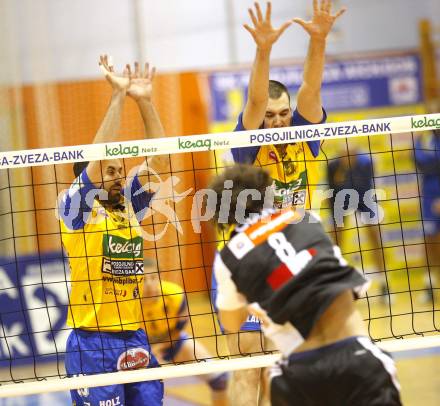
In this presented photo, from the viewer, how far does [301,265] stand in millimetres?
3232

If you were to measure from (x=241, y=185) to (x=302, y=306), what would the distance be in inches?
22.3

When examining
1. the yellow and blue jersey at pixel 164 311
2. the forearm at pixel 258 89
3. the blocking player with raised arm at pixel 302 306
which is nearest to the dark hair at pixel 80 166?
the forearm at pixel 258 89

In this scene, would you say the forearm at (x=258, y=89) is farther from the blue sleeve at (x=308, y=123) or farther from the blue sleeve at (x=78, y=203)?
the blue sleeve at (x=78, y=203)

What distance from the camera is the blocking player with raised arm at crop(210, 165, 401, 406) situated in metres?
3.18

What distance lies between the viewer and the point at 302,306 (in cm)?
320

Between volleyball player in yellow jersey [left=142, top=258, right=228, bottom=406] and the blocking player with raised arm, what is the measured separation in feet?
8.29

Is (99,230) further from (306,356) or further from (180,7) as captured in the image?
(180,7)

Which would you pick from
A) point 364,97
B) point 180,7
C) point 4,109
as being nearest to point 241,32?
point 180,7

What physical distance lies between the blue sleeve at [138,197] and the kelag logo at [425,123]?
1.61 metres

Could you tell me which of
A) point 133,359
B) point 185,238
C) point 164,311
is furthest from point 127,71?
point 185,238

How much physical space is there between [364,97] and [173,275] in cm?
602

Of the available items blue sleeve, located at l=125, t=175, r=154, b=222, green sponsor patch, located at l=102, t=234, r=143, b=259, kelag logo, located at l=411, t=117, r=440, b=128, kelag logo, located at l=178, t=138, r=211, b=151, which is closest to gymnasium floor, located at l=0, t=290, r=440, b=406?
kelag logo, located at l=411, t=117, r=440, b=128

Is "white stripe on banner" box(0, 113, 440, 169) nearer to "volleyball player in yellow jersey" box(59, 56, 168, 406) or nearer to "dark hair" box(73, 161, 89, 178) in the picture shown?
"volleyball player in yellow jersey" box(59, 56, 168, 406)

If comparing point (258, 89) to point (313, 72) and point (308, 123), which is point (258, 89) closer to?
point (313, 72)
